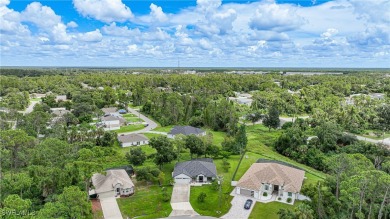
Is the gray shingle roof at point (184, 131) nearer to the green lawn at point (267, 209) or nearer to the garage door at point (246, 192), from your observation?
the garage door at point (246, 192)

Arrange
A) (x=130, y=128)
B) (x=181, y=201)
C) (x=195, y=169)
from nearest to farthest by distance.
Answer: (x=181, y=201) → (x=195, y=169) → (x=130, y=128)

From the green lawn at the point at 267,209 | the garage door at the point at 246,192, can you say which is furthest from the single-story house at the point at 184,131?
the green lawn at the point at 267,209

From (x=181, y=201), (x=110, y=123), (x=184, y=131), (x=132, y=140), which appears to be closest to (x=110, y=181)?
(x=181, y=201)

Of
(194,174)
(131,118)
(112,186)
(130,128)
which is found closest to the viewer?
(112,186)

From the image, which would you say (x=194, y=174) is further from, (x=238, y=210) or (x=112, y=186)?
(x=112, y=186)

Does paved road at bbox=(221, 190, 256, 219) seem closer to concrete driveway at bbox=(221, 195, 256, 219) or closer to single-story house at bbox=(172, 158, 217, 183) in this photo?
concrete driveway at bbox=(221, 195, 256, 219)

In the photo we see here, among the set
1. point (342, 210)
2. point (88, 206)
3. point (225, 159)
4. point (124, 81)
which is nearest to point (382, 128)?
point (225, 159)

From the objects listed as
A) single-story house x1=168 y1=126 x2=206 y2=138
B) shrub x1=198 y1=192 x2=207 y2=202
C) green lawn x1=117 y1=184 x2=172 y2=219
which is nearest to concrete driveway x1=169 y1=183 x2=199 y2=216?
green lawn x1=117 y1=184 x2=172 y2=219
